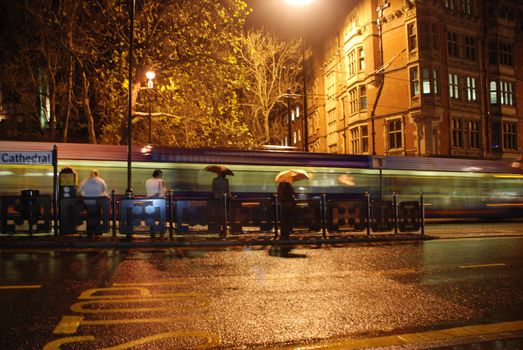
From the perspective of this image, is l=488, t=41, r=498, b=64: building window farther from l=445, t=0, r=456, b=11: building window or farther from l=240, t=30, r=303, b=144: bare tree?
l=240, t=30, r=303, b=144: bare tree

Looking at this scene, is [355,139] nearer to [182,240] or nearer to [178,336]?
[182,240]

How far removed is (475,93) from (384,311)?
37.3m

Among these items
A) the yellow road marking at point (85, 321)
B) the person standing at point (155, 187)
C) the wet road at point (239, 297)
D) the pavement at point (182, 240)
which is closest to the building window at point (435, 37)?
the pavement at point (182, 240)

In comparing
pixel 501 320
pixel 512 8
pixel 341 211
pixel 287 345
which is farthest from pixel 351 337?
pixel 512 8

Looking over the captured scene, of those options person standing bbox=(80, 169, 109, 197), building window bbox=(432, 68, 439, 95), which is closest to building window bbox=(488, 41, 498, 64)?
building window bbox=(432, 68, 439, 95)

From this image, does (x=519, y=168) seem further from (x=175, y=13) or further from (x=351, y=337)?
(x=351, y=337)

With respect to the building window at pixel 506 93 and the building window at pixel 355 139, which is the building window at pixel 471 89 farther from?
the building window at pixel 355 139

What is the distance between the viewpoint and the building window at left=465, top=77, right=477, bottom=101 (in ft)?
124

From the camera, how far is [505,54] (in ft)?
131

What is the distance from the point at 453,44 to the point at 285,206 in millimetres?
29948

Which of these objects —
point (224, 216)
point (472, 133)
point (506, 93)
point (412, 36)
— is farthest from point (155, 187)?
point (506, 93)

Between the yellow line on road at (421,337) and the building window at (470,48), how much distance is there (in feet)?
123

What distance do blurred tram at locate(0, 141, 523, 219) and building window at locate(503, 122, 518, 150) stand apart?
528 inches

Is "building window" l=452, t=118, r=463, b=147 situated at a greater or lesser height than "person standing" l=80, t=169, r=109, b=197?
greater
